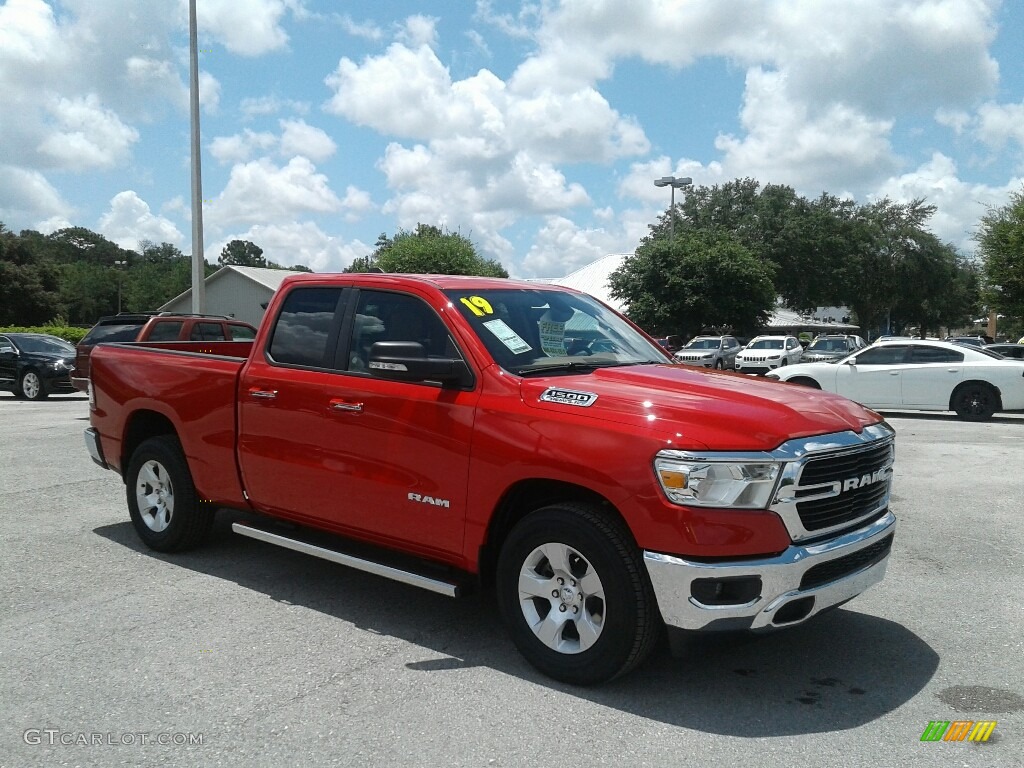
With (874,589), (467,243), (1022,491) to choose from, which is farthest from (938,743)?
(467,243)

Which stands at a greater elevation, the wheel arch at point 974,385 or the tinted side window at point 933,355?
the tinted side window at point 933,355

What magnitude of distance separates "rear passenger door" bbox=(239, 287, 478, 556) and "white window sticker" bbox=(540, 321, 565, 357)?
0.57 metres

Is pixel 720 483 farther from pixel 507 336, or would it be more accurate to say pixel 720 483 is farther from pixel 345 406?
pixel 345 406

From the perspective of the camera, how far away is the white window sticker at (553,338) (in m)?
4.91

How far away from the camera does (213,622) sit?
4992mm

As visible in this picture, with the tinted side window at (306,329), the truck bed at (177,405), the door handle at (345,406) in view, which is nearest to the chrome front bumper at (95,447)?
the truck bed at (177,405)

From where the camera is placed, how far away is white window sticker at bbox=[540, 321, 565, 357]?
4.91 m

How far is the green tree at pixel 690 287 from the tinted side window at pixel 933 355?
94.8 ft

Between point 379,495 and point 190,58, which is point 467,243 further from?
point 379,495

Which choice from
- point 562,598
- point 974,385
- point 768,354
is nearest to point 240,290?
point 768,354

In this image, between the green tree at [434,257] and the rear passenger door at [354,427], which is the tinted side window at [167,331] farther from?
the green tree at [434,257]

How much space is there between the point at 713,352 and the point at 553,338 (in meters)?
31.8

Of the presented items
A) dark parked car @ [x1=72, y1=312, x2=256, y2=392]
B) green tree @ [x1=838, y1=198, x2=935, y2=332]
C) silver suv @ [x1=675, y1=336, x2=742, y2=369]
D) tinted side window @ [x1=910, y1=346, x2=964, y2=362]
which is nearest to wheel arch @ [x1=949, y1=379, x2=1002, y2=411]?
tinted side window @ [x1=910, y1=346, x2=964, y2=362]

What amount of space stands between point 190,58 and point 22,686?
72.3ft
